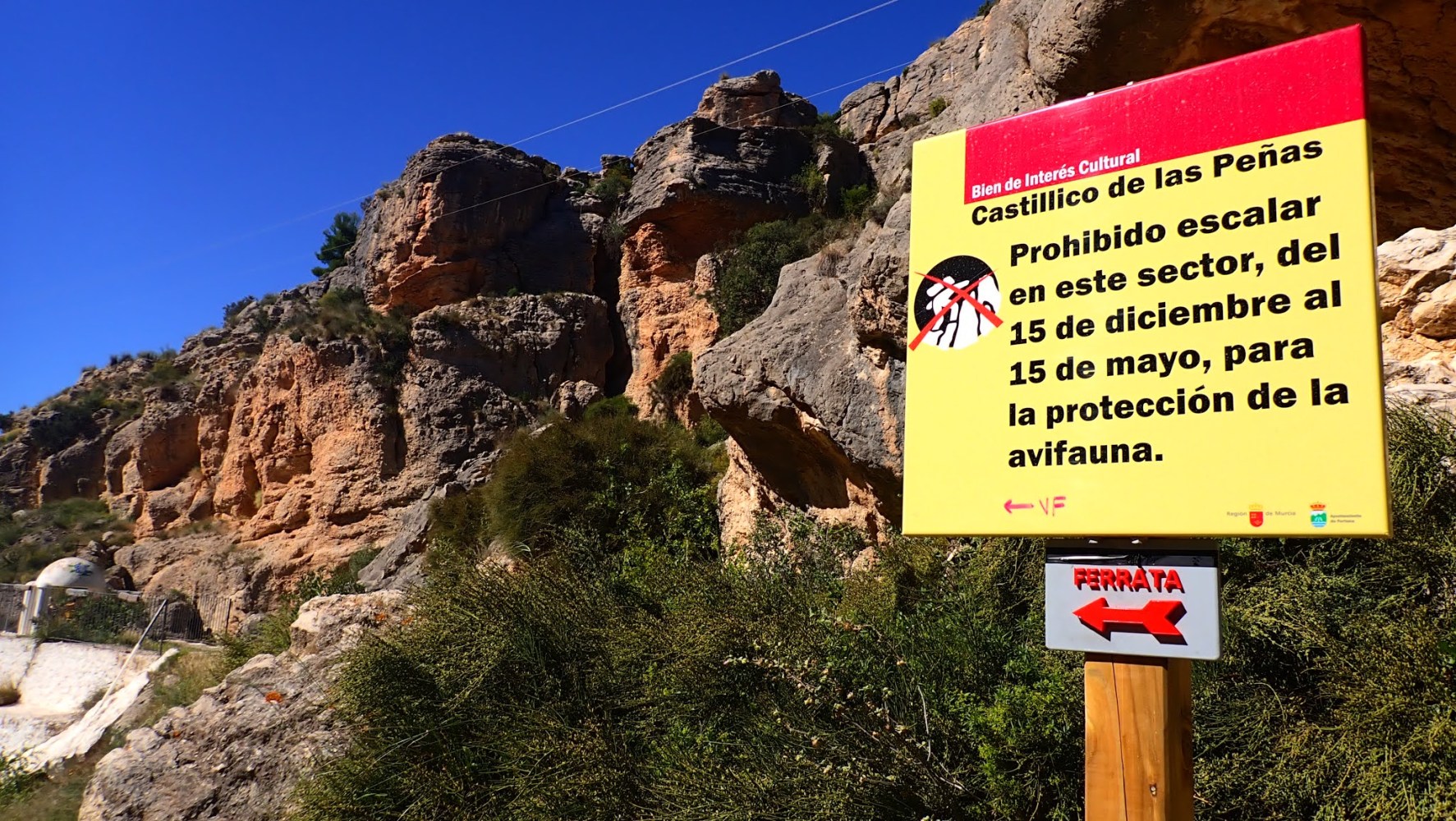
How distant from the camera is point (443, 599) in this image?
641 centimetres

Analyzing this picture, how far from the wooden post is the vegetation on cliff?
1411 millimetres

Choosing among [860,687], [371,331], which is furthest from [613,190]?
[860,687]

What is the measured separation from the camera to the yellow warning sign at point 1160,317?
7.07 ft

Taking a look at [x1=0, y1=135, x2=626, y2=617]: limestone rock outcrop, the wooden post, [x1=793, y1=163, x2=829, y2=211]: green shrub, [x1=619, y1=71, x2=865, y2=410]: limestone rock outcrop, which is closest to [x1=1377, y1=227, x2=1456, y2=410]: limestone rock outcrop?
the wooden post

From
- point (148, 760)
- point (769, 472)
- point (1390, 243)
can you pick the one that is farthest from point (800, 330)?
point (148, 760)

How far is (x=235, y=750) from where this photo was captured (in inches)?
257

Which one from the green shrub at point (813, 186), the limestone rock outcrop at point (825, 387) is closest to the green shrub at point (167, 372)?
the green shrub at point (813, 186)

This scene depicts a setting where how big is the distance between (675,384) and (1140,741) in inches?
634

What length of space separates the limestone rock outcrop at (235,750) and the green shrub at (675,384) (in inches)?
430

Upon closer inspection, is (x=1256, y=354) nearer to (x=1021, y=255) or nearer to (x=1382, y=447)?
(x=1382, y=447)

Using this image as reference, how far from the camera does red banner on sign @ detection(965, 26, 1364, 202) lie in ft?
7.53

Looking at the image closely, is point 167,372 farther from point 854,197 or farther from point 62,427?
point 854,197

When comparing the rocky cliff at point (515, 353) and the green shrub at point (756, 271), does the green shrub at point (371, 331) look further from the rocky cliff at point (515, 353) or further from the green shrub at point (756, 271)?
the green shrub at point (756, 271)

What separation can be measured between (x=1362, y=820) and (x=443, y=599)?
5.41 metres
